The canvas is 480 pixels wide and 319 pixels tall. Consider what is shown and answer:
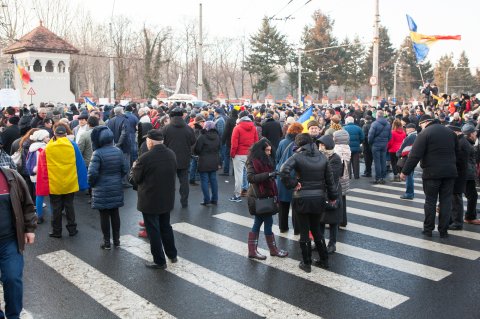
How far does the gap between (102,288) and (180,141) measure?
4787 millimetres

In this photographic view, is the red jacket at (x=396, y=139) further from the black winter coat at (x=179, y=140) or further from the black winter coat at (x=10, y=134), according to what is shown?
the black winter coat at (x=10, y=134)

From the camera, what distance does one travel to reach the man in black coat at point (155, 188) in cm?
631

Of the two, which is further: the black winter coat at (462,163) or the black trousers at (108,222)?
the black winter coat at (462,163)

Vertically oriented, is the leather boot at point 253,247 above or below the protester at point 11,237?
below

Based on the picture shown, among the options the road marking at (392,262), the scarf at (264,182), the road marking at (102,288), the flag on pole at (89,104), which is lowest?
the road marking at (392,262)

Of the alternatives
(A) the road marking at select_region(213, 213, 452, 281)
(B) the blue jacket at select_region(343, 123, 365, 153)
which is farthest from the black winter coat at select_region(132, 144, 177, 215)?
(B) the blue jacket at select_region(343, 123, 365, 153)

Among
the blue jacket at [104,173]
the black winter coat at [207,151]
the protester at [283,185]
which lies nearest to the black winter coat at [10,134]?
the black winter coat at [207,151]

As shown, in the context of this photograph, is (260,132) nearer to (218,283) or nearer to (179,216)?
(179,216)

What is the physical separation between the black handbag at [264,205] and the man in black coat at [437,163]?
2.81 m

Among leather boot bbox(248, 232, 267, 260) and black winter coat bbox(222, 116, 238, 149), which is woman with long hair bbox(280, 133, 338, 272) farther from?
black winter coat bbox(222, 116, 238, 149)

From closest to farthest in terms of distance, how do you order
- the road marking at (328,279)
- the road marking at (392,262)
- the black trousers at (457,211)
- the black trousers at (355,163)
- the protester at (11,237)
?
the protester at (11,237), the road marking at (328,279), the road marking at (392,262), the black trousers at (457,211), the black trousers at (355,163)

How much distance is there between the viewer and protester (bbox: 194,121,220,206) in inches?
401

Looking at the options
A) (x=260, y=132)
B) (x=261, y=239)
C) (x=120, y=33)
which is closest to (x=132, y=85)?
(x=120, y=33)

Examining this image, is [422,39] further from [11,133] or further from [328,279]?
[328,279]
